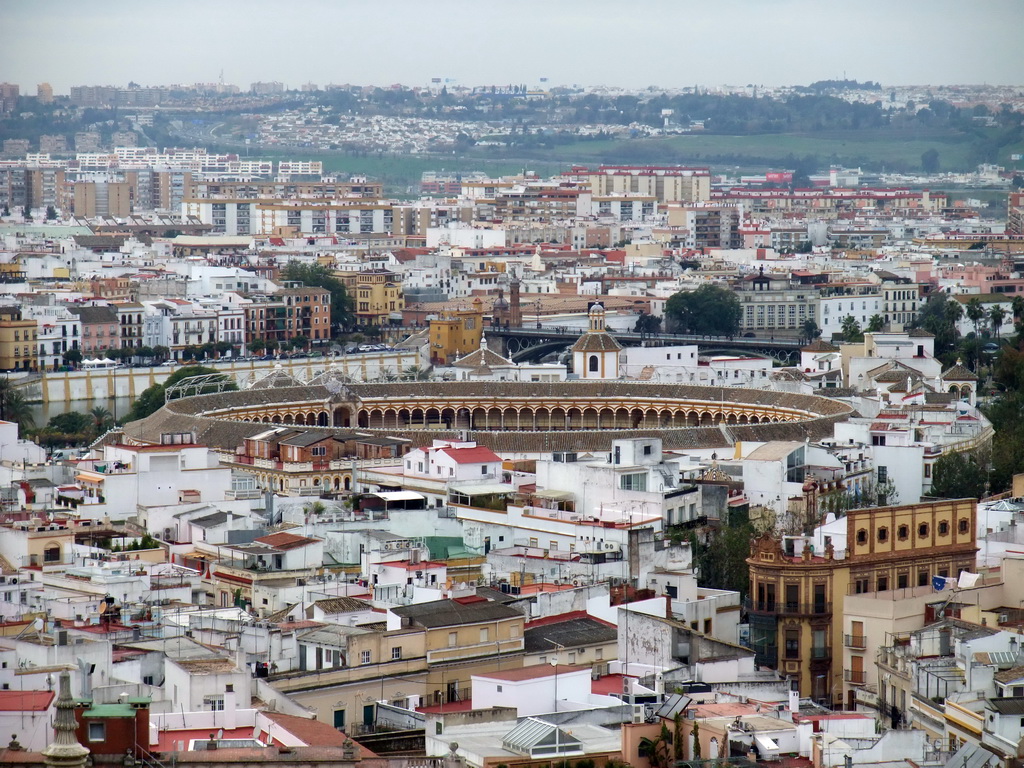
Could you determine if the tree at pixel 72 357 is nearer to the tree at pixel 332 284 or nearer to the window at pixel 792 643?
the tree at pixel 332 284

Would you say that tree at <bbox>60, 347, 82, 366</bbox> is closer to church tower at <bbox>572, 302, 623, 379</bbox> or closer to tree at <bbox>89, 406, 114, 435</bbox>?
tree at <bbox>89, 406, 114, 435</bbox>

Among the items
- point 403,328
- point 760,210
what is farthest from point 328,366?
point 760,210

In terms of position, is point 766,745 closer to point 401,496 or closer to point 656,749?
point 656,749

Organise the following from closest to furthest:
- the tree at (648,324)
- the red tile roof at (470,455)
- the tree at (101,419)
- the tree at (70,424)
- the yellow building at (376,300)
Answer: the red tile roof at (470,455) < the tree at (70,424) < the tree at (101,419) < the tree at (648,324) < the yellow building at (376,300)

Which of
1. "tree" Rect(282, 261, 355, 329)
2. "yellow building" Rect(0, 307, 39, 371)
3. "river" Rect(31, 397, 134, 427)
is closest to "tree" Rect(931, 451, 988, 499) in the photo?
"river" Rect(31, 397, 134, 427)

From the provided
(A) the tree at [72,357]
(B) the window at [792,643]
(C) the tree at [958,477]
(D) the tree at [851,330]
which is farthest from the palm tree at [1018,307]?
(B) the window at [792,643]
